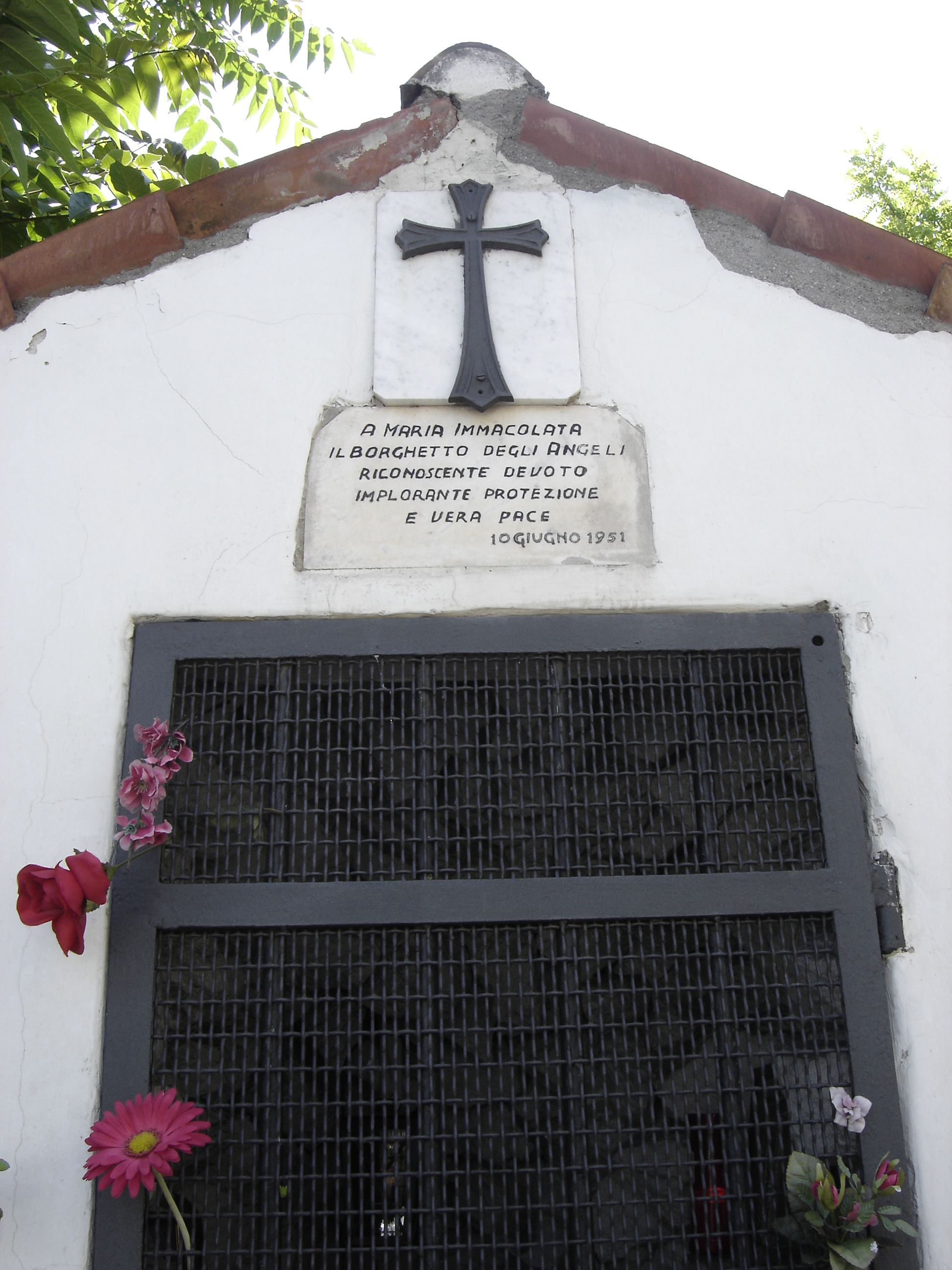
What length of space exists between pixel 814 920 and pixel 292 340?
2.52 metres

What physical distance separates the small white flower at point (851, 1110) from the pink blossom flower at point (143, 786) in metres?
2.06

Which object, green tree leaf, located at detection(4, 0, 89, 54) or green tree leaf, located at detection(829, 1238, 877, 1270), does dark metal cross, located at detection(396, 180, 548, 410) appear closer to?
green tree leaf, located at detection(4, 0, 89, 54)

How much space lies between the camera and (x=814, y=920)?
2.89 meters

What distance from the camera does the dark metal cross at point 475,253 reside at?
128 inches

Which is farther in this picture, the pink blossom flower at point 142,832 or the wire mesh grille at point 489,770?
the wire mesh grille at point 489,770

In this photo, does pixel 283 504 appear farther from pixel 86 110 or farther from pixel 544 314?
pixel 86 110

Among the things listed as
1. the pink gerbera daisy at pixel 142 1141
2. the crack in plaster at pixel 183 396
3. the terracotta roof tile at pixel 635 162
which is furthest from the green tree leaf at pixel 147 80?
the pink gerbera daisy at pixel 142 1141

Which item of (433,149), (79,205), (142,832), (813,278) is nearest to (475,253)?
(433,149)

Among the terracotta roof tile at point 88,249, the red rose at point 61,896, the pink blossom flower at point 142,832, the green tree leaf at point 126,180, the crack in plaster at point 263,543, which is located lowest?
the red rose at point 61,896

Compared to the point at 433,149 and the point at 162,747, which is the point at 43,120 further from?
the point at 162,747

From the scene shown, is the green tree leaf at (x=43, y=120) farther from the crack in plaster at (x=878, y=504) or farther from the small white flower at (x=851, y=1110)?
the small white flower at (x=851, y=1110)

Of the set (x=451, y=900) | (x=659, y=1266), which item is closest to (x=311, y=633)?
(x=451, y=900)

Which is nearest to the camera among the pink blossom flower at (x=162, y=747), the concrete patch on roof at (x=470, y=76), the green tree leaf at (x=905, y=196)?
the pink blossom flower at (x=162, y=747)

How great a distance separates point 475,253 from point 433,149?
0.52 meters
